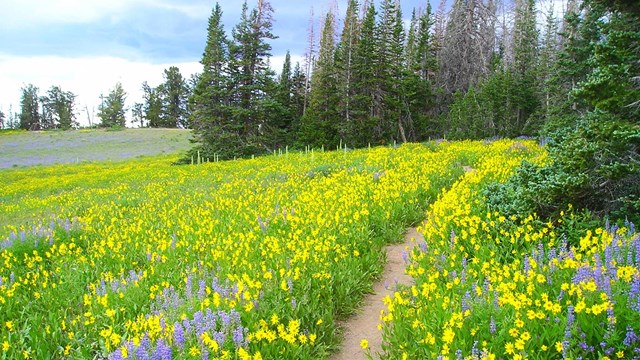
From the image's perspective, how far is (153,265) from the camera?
680 cm

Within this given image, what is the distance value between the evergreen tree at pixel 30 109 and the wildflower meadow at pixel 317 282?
12489 centimetres

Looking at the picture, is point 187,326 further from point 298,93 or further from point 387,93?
point 298,93

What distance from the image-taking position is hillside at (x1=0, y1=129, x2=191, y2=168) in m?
47.9

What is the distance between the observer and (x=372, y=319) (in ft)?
17.7

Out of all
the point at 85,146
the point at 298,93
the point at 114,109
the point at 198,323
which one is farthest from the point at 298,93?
the point at 114,109

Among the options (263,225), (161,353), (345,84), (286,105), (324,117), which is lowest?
(161,353)

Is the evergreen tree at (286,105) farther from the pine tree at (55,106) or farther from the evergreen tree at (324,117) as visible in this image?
the pine tree at (55,106)

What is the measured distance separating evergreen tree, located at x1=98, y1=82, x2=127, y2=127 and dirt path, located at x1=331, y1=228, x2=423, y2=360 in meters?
113

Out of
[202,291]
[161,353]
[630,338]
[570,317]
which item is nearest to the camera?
[630,338]

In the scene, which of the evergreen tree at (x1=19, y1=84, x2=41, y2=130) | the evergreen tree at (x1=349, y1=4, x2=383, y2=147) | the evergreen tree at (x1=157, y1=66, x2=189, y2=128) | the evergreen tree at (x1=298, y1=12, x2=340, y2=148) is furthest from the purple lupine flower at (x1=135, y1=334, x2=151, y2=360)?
the evergreen tree at (x1=19, y1=84, x2=41, y2=130)

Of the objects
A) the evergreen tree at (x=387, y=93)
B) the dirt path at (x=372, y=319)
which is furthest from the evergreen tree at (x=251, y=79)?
the dirt path at (x=372, y=319)

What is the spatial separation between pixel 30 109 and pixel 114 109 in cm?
2335

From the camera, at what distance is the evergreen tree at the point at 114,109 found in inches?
4321

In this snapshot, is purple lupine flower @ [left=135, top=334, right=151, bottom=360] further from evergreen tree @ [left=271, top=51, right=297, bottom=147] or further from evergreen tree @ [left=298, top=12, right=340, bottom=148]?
evergreen tree @ [left=271, top=51, right=297, bottom=147]
